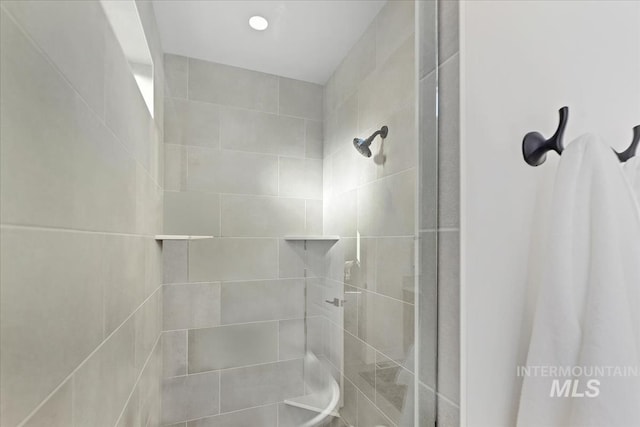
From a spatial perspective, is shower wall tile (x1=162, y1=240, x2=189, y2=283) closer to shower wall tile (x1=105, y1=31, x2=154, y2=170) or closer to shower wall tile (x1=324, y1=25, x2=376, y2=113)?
shower wall tile (x1=105, y1=31, x2=154, y2=170)

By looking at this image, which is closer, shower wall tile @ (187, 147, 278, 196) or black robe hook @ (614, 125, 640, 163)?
black robe hook @ (614, 125, 640, 163)

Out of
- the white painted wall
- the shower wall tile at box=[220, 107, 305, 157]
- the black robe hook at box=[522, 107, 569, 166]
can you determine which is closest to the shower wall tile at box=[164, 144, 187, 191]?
the shower wall tile at box=[220, 107, 305, 157]

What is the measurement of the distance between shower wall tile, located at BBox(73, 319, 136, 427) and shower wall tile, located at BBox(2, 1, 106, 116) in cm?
41

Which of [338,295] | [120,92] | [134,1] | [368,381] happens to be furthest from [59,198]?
[368,381]

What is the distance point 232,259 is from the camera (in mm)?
894

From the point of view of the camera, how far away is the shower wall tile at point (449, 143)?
73cm

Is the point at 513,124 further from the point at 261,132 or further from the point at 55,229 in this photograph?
the point at 55,229

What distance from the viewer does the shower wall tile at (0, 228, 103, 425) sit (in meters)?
0.31

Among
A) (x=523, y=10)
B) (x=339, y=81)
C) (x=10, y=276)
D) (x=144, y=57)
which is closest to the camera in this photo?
(x=10, y=276)

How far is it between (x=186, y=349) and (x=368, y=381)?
0.52 metres

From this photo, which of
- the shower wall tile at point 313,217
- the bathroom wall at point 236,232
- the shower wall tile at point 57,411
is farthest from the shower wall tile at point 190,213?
the shower wall tile at point 57,411

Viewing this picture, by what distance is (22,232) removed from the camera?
0.33 metres

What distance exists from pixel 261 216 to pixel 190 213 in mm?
190

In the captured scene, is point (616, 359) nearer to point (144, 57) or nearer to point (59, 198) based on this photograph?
point (59, 198)
